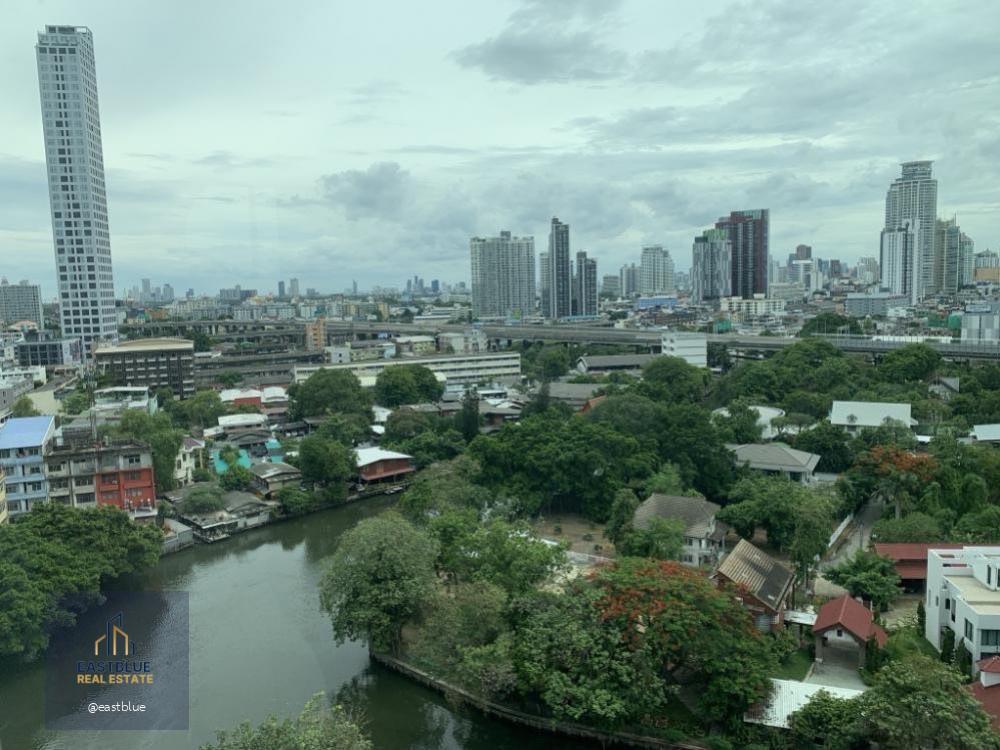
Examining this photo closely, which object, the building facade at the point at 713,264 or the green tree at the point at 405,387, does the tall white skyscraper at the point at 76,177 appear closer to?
the green tree at the point at 405,387

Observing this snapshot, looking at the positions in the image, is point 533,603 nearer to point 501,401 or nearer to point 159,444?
point 159,444

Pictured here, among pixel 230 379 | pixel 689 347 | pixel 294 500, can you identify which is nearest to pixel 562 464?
pixel 294 500

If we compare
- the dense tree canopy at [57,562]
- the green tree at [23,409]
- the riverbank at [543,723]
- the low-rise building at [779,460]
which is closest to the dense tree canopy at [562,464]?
the low-rise building at [779,460]

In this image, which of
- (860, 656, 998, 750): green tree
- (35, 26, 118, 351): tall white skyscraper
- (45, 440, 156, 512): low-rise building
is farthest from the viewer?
(35, 26, 118, 351): tall white skyscraper

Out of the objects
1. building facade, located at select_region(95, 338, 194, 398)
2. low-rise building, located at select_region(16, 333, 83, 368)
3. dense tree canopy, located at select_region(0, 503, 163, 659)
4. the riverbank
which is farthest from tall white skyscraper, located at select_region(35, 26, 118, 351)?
the riverbank

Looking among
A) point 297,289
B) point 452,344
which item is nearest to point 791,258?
point 297,289

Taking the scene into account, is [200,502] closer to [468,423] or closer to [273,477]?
[273,477]

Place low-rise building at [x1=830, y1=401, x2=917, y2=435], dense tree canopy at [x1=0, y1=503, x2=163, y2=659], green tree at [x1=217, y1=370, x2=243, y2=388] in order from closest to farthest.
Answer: dense tree canopy at [x1=0, y1=503, x2=163, y2=659] < low-rise building at [x1=830, y1=401, x2=917, y2=435] < green tree at [x1=217, y1=370, x2=243, y2=388]

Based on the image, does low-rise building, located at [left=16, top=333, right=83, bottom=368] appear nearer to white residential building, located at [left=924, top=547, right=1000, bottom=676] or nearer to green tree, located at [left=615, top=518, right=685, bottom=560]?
green tree, located at [left=615, top=518, right=685, bottom=560]
